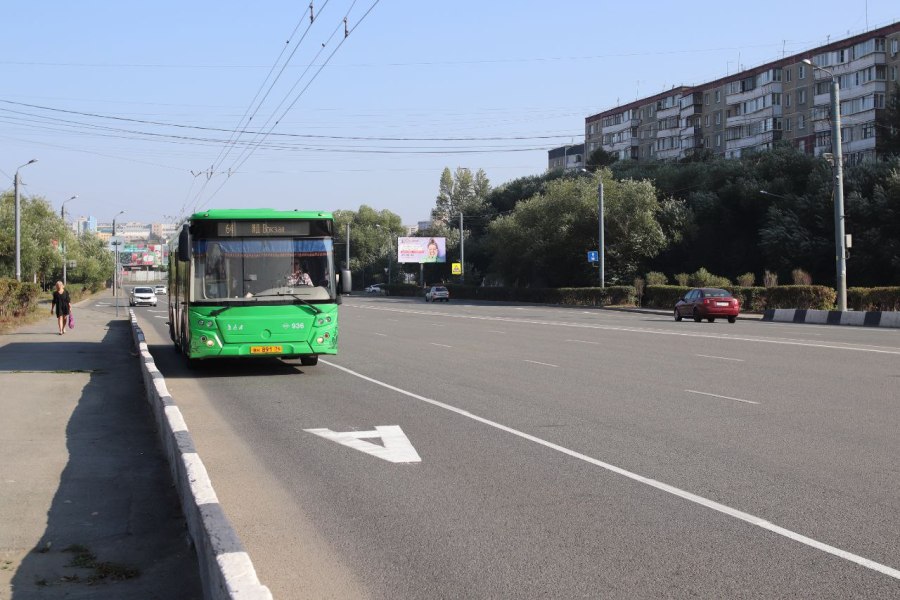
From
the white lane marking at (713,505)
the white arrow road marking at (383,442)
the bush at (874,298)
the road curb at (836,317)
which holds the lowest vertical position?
the road curb at (836,317)

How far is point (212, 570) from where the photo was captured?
15.7 ft

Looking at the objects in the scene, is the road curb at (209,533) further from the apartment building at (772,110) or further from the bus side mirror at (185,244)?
the apartment building at (772,110)

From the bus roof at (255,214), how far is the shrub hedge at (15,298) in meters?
17.8

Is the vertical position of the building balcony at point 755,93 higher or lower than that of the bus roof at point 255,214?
higher

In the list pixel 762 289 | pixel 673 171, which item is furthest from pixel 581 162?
pixel 762 289

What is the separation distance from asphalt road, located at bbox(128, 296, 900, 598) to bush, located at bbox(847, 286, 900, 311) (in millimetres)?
25418

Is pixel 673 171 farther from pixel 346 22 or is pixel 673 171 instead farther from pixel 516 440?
pixel 516 440

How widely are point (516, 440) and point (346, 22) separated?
16.6m

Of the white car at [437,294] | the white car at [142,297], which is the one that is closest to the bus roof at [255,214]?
the white car at [142,297]

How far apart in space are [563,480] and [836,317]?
3311cm

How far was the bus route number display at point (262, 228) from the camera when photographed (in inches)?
690

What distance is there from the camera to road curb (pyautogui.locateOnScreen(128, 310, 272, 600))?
430 cm

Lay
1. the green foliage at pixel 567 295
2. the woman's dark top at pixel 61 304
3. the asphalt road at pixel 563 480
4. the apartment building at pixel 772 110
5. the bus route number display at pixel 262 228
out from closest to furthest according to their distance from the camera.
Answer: the asphalt road at pixel 563 480, the bus route number display at pixel 262 228, the woman's dark top at pixel 61 304, the green foliage at pixel 567 295, the apartment building at pixel 772 110

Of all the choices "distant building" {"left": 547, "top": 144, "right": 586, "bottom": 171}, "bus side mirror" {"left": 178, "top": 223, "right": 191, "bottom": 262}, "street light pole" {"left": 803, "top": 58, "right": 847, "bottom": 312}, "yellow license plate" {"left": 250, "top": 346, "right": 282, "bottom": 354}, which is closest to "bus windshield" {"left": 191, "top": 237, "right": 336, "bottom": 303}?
"bus side mirror" {"left": 178, "top": 223, "right": 191, "bottom": 262}
